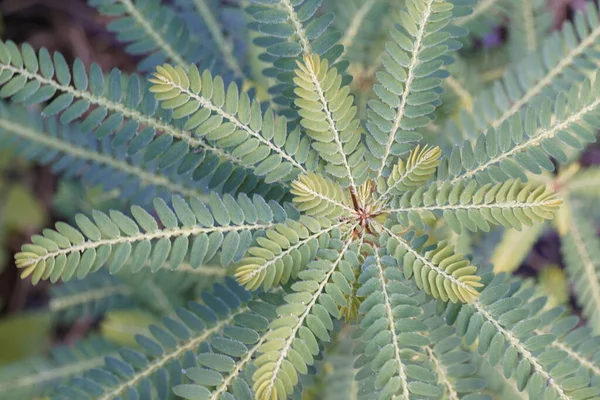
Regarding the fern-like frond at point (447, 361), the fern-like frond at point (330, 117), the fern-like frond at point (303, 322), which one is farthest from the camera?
the fern-like frond at point (447, 361)

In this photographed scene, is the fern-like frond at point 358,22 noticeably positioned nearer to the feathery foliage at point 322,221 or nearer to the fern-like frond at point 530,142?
the feathery foliage at point 322,221

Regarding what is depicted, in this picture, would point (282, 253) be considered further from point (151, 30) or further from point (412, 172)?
point (151, 30)

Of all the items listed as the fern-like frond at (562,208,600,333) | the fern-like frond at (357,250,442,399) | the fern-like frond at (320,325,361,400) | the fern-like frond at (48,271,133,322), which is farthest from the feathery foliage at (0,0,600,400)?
the fern-like frond at (48,271,133,322)

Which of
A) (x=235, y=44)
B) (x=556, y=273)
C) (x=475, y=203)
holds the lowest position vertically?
(x=475, y=203)

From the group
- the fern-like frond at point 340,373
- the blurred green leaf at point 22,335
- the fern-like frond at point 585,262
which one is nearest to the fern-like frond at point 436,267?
the fern-like frond at point 340,373

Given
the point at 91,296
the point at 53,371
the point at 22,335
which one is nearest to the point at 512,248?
the point at 91,296

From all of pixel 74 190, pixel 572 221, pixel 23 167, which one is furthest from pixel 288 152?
pixel 23 167

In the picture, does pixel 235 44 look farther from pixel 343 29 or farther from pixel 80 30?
pixel 80 30

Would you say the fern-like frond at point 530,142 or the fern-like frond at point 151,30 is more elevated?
the fern-like frond at point 151,30
